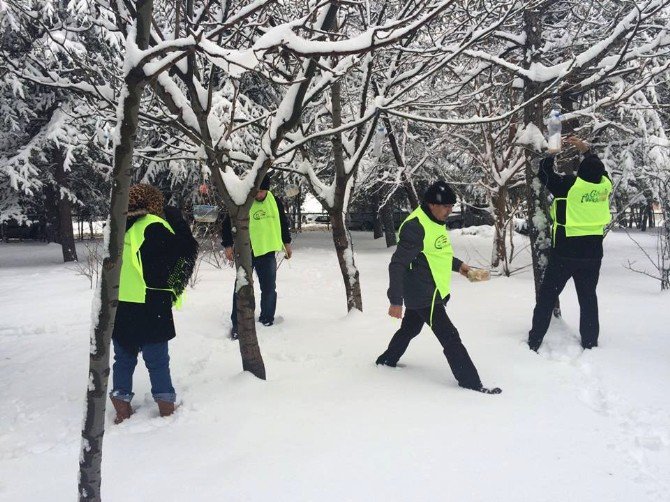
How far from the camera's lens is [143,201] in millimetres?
3146

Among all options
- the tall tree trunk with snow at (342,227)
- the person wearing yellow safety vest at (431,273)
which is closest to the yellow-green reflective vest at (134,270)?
the person wearing yellow safety vest at (431,273)

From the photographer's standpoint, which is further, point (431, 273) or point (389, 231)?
point (389, 231)

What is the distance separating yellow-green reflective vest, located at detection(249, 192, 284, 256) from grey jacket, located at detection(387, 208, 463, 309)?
206 cm

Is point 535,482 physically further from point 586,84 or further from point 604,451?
point 586,84

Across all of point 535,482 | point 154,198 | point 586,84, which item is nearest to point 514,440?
point 535,482

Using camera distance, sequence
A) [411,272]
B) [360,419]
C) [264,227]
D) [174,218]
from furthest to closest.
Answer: [264,227] → [411,272] → [174,218] → [360,419]

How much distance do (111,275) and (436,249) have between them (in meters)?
2.24

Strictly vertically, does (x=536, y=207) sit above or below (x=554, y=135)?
below

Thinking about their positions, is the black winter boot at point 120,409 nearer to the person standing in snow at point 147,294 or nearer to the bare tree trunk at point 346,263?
the person standing in snow at point 147,294

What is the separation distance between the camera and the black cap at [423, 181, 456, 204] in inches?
137

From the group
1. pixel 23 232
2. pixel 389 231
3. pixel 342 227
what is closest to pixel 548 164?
pixel 342 227

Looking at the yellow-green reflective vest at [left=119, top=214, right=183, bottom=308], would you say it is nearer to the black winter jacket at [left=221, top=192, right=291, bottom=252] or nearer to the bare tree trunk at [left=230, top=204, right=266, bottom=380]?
the bare tree trunk at [left=230, top=204, right=266, bottom=380]

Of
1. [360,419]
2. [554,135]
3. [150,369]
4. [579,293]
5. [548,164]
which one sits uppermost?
[554,135]

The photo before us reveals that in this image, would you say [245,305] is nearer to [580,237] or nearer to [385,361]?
[385,361]
